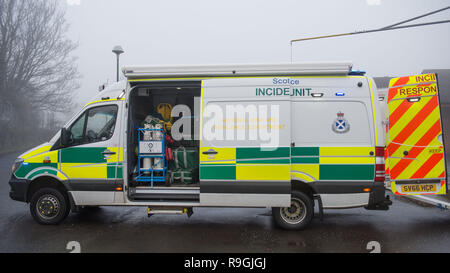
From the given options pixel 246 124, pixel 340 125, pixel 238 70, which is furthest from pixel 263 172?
pixel 238 70

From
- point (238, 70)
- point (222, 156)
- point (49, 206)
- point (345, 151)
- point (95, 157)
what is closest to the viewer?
point (345, 151)

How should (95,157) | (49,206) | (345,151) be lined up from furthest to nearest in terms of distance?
(49,206)
(95,157)
(345,151)

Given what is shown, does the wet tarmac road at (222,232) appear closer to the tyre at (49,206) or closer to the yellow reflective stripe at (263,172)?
the tyre at (49,206)

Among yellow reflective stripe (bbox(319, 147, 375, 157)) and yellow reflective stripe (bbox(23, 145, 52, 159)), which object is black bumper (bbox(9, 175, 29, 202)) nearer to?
yellow reflective stripe (bbox(23, 145, 52, 159))

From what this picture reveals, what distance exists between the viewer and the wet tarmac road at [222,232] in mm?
4855

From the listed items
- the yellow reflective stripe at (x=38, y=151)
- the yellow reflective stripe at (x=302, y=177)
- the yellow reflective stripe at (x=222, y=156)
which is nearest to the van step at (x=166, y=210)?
the yellow reflective stripe at (x=222, y=156)

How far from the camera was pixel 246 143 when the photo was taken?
5352 millimetres

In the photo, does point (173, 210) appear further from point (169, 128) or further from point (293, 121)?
point (293, 121)

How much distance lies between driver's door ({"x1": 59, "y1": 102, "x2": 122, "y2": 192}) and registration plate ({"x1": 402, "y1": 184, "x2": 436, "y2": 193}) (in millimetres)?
5125

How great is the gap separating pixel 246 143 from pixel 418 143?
3218 millimetres

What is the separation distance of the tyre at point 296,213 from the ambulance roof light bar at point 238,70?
2067 mm

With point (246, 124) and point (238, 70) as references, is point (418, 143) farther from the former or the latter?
point (238, 70)

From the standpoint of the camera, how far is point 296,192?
5.44m

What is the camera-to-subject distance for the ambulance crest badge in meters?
5.32
